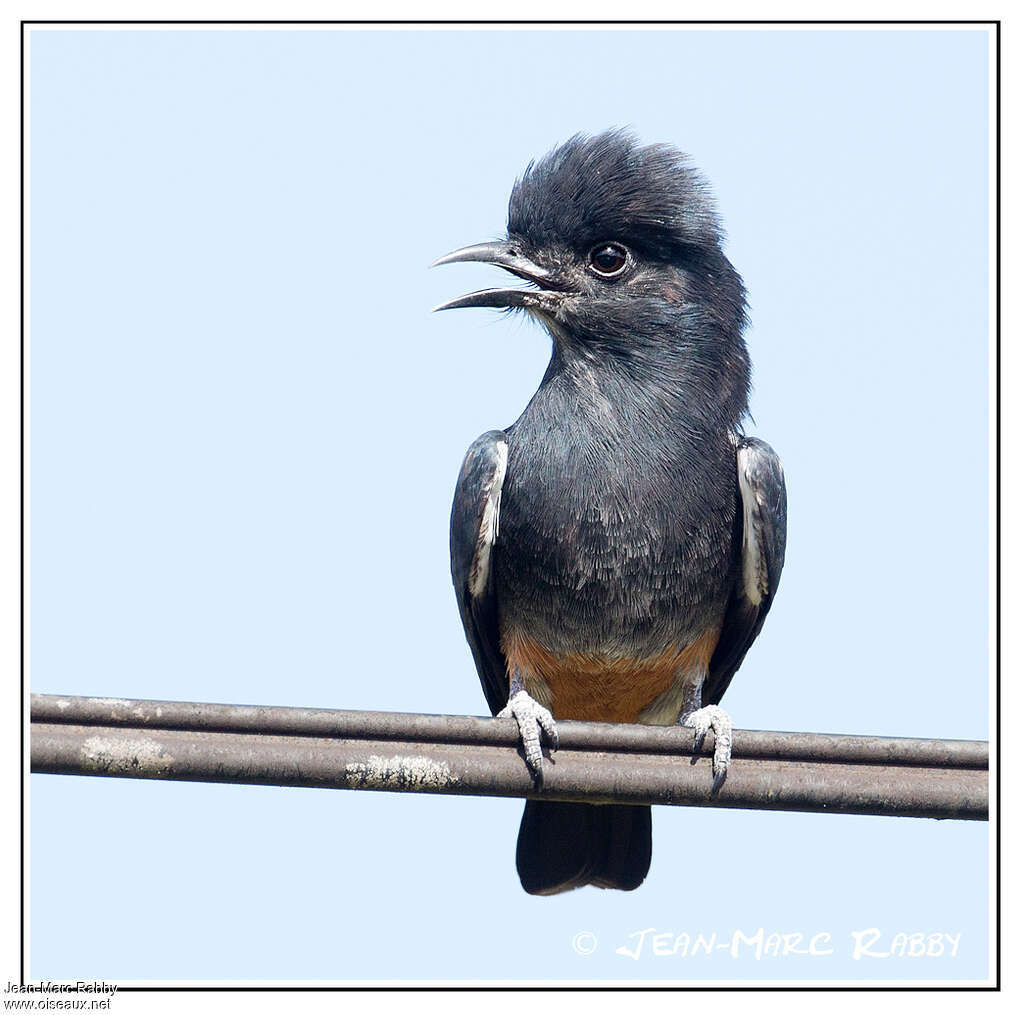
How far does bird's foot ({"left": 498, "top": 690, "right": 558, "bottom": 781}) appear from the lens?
4918mm

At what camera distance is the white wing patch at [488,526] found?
23.0 feet

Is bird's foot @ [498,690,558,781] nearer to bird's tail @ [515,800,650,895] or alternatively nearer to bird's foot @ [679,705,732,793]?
bird's foot @ [679,705,732,793]

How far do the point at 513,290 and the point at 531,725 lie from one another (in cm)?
267

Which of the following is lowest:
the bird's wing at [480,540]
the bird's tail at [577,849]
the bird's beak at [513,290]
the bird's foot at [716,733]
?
the bird's tail at [577,849]

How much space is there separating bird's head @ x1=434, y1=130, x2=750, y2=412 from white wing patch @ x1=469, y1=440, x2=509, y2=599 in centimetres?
80

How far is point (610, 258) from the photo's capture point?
7430 mm

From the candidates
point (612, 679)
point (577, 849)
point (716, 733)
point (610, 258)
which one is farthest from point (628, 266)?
point (577, 849)

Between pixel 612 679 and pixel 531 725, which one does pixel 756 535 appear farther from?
pixel 531 725

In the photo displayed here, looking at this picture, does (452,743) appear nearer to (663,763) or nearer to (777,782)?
(663,763)

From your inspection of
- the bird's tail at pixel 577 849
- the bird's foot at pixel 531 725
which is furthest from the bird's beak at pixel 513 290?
the bird's tail at pixel 577 849

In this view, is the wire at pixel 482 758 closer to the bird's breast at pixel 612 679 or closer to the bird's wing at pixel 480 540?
the bird's breast at pixel 612 679

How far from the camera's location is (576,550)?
6.79 meters

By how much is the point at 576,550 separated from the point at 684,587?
1.80ft
